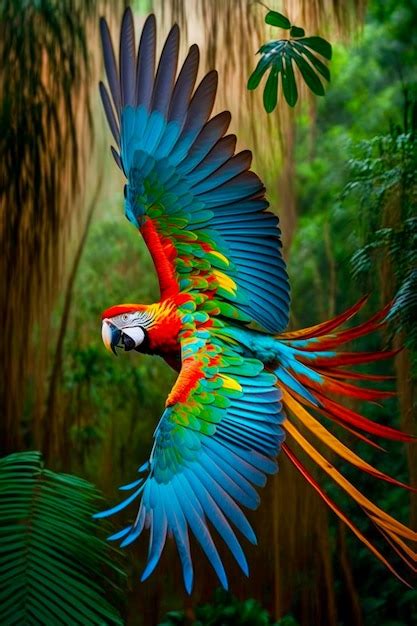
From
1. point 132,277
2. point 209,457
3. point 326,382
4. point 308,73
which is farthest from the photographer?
point 132,277

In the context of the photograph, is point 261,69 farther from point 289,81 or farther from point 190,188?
point 190,188

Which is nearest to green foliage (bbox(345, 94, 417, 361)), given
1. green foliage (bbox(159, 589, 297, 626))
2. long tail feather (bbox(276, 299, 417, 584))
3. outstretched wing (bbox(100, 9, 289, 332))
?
long tail feather (bbox(276, 299, 417, 584))

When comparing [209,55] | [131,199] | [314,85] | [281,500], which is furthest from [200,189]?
[281,500]

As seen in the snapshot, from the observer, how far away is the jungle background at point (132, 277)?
208cm

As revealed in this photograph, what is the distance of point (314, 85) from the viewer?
1.75 meters

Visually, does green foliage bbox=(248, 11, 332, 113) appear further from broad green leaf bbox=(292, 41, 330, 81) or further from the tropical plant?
the tropical plant

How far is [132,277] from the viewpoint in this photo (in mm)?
2535

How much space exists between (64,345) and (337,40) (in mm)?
1178

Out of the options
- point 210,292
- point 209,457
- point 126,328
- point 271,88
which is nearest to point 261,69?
point 271,88

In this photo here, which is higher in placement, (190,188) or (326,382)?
(190,188)

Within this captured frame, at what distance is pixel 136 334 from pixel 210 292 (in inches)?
7.1

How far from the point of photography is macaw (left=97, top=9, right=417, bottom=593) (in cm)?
151

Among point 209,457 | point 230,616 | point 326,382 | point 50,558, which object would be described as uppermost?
point 326,382

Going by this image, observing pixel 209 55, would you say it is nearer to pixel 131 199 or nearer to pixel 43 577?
pixel 131 199
